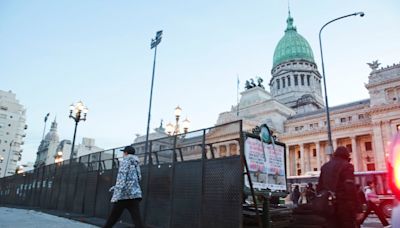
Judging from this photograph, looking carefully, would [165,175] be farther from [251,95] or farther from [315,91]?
[315,91]

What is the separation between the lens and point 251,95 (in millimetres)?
70000

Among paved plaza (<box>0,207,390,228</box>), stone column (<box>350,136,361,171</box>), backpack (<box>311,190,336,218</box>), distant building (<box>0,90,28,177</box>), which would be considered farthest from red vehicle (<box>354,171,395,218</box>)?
distant building (<box>0,90,28,177</box>)

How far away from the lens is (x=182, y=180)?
7809 millimetres

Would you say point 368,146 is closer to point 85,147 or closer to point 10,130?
point 85,147

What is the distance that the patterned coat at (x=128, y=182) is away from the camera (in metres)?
6.50

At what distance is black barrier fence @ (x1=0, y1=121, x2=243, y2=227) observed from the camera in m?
6.49

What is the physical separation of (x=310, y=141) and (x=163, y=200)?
49.6m

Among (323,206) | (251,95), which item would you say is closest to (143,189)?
(323,206)

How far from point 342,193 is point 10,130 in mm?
100921

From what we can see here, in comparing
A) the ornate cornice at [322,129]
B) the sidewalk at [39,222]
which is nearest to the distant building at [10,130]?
the ornate cornice at [322,129]

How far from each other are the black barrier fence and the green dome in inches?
3195

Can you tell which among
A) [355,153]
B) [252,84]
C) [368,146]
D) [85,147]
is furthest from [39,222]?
[85,147]

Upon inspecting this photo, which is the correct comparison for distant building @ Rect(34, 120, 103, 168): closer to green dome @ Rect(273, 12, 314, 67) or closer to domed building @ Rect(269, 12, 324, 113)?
domed building @ Rect(269, 12, 324, 113)

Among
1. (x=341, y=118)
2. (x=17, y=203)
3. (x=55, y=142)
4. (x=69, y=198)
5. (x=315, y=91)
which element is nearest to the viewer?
(x=69, y=198)
